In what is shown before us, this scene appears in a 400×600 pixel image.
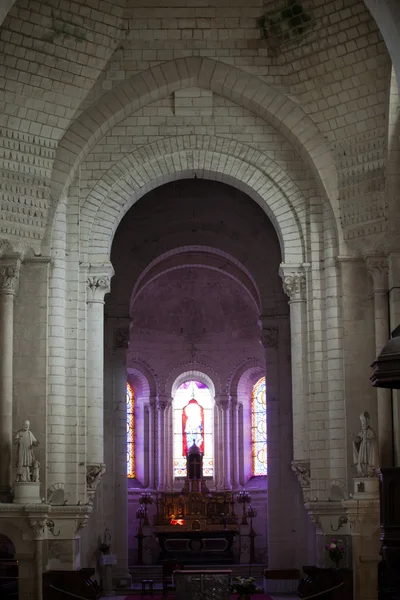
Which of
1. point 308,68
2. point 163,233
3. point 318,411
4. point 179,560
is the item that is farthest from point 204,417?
point 308,68

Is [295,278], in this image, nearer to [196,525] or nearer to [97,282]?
[97,282]

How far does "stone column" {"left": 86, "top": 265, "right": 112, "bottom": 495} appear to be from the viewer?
2691cm

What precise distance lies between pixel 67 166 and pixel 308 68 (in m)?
5.60

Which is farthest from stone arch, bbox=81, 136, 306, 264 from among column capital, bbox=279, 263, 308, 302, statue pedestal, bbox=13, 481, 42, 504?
statue pedestal, bbox=13, 481, 42, 504

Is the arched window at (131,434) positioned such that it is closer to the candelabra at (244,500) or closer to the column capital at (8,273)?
the candelabra at (244,500)

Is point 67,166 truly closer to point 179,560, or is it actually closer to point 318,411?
point 318,411

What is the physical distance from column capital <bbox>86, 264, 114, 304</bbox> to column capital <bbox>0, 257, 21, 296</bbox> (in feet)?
7.70

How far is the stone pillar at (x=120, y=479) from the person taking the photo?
32219mm

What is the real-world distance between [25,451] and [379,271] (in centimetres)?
821

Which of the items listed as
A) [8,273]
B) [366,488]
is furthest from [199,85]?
[366,488]

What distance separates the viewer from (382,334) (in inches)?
1011

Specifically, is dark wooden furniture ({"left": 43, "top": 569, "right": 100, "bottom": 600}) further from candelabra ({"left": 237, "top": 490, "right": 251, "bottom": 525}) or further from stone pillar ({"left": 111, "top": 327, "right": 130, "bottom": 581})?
candelabra ({"left": 237, "top": 490, "right": 251, "bottom": 525})

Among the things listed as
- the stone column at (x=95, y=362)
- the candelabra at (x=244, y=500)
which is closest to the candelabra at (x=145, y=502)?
the candelabra at (x=244, y=500)

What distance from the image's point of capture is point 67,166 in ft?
87.2
